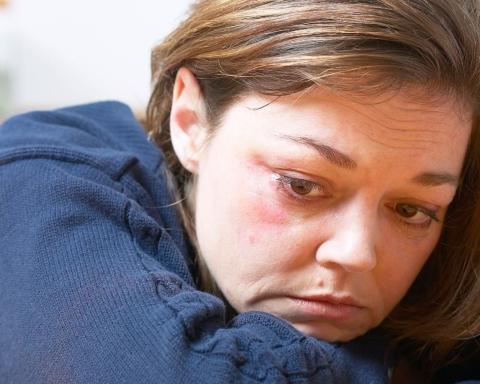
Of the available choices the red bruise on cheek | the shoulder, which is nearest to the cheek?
the red bruise on cheek

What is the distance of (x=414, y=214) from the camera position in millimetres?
997

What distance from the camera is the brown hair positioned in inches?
35.3

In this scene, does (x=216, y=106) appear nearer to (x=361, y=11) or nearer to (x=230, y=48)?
(x=230, y=48)

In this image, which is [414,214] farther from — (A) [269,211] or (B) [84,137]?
(B) [84,137]

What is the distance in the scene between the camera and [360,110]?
2.96ft

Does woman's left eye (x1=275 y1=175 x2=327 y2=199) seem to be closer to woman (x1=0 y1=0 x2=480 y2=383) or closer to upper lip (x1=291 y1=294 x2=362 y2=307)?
woman (x1=0 y1=0 x2=480 y2=383)

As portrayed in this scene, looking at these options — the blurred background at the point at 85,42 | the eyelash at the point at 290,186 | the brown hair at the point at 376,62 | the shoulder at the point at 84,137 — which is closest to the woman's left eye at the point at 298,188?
the eyelash at the point at 290,186

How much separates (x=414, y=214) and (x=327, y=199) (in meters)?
0.14

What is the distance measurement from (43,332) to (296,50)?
0.44m

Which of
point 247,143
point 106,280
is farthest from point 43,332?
point 247,143

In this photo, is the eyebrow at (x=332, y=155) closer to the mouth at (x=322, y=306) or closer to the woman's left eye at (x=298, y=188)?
the woman's left eye at (x=298, y=188)

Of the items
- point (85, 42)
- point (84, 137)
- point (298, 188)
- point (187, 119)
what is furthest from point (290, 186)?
point (85, 42)

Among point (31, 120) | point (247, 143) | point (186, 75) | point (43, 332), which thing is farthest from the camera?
point (31, 120)

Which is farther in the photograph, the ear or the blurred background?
the blurred background
